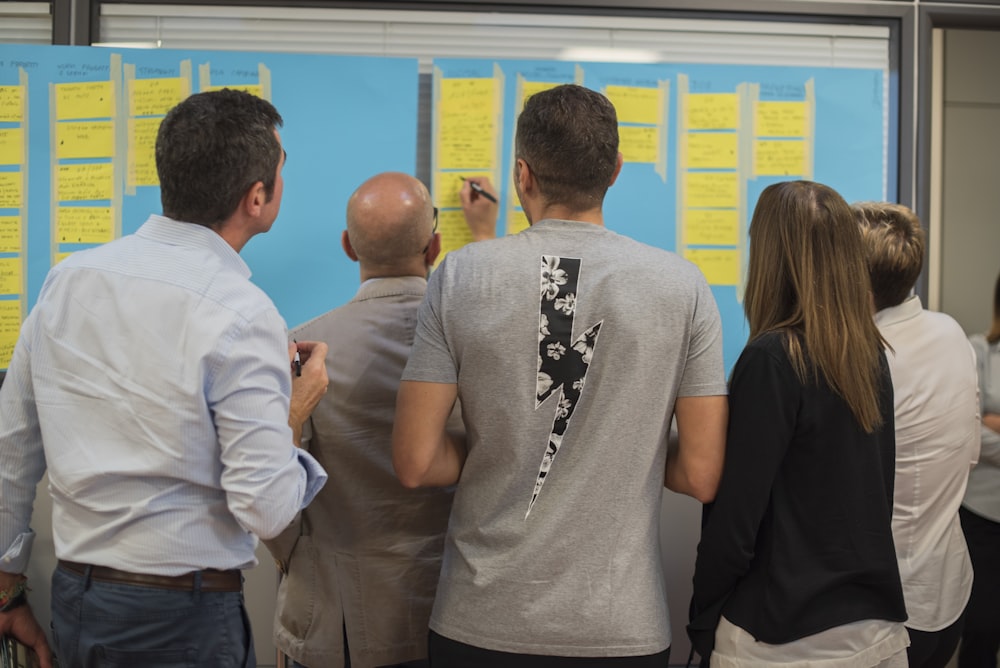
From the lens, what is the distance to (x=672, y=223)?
101 inches

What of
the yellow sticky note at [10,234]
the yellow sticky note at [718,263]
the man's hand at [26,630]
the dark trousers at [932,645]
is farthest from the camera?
the yellow sticky note at [718,263]

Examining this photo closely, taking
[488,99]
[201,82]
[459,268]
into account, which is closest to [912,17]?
[488,99]

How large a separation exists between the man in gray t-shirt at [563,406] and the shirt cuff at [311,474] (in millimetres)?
164

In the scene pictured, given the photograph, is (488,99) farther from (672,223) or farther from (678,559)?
(678,559)

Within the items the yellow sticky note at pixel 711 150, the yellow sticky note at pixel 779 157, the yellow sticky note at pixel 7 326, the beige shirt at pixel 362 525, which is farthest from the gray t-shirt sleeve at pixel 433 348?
the yellow sticky note at pixel 7 326

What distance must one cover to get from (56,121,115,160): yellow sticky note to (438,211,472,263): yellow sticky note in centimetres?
94

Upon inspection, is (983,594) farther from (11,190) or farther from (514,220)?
(11,190)

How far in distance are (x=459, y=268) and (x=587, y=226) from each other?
9.1 inches

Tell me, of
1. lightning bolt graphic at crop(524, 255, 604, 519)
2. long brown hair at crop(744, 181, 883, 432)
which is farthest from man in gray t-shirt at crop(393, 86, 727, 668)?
long brown hair at crop(744, 181, 883, 432)

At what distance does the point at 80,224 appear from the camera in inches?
97.9

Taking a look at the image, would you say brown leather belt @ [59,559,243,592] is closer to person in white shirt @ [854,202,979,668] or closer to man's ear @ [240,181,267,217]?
man's ear @ [240,181,267,217]

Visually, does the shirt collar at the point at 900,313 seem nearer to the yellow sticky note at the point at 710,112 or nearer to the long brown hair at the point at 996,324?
the long brown hair at the point at 996,324

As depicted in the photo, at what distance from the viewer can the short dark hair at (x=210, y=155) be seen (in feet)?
4.55

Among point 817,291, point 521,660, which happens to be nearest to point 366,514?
point 521,660
